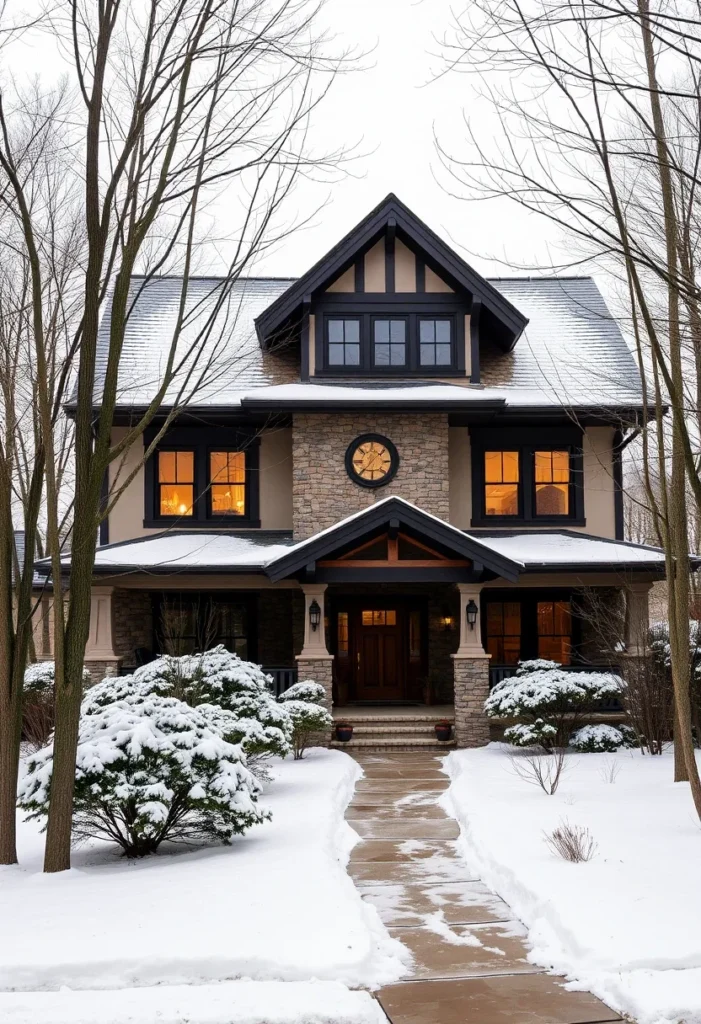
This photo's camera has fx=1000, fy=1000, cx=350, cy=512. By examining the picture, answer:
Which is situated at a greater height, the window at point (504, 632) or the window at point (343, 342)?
the window at point (343, 342)

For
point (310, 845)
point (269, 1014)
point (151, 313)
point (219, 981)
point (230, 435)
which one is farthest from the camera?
point (151, 313)

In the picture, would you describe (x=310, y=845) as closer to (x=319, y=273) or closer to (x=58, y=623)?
(x=58, y=623)

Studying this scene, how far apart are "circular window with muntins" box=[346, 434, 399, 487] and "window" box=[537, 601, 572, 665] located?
418 cm

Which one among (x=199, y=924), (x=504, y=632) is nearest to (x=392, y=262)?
(x=504, y=632)

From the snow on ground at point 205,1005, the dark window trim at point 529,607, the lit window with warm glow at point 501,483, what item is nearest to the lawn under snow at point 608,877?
the snow on ground at point 205,1005

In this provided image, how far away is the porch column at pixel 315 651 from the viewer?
17000 mm

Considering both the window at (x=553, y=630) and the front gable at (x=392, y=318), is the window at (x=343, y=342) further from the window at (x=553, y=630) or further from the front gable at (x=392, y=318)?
the window at (x=553, y=630)

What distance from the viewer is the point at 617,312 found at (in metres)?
20.5

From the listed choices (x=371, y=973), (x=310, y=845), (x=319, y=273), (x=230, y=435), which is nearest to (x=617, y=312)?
(x=319, y=273)

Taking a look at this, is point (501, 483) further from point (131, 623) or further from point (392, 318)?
point (131, 623)

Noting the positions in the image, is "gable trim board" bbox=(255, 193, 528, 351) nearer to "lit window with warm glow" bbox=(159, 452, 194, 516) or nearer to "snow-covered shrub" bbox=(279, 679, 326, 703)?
"lit window with warm glow" bbox=(159, 452, 194, 516)

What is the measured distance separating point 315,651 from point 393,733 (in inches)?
76.8

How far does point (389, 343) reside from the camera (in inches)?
770

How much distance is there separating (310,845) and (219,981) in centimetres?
332
